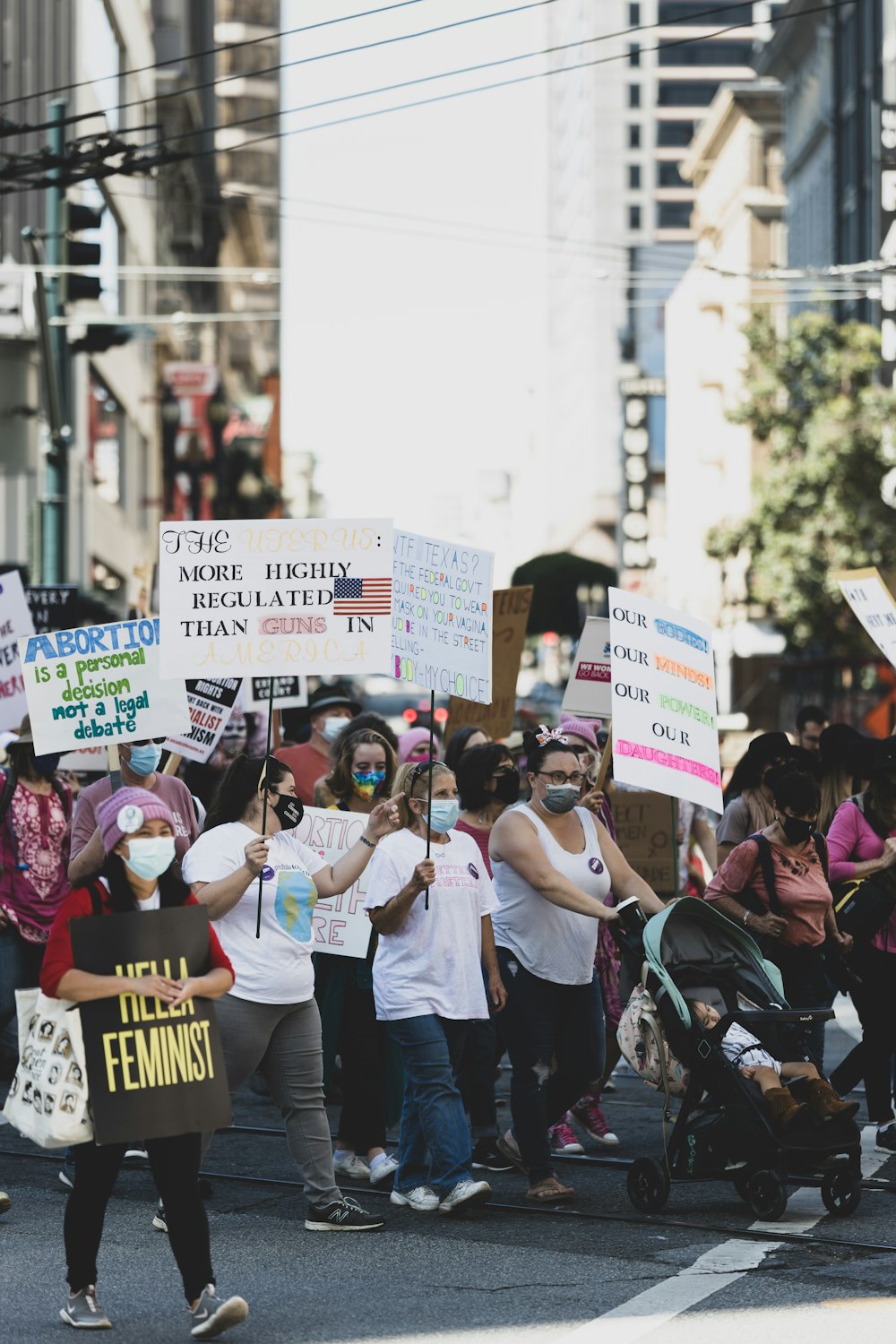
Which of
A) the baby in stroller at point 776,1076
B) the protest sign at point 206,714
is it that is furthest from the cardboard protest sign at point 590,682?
the baby in stroller at point 776,1076

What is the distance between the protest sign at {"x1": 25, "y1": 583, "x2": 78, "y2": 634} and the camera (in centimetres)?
1527

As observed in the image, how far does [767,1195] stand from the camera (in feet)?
26.3

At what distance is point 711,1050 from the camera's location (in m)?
8.12

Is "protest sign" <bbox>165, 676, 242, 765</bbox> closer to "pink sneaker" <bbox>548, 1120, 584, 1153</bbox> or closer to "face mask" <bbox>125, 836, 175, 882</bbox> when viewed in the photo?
"pink sneaker" <bbox>548, 1120, 584, 1153</bbox>

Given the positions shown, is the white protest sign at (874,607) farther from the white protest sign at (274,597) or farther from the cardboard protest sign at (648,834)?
the white protest sign at (274,597)

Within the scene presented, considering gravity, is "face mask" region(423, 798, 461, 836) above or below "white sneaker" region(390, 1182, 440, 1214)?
above

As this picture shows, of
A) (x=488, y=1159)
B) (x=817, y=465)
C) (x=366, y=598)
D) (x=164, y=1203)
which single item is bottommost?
(x=488, y=1159)

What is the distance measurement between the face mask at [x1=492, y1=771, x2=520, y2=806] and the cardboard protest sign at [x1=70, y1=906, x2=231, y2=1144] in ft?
10.4

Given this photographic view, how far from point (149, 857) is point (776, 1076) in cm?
308

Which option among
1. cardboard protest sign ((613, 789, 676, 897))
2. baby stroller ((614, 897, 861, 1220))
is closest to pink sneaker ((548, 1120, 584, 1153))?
baby stroller ((614, 897, 861, 1220))

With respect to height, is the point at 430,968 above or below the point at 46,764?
below

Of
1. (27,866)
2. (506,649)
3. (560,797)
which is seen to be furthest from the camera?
(506,649)

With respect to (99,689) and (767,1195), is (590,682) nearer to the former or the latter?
(99,689)

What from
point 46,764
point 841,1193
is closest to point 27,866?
point 46,764
